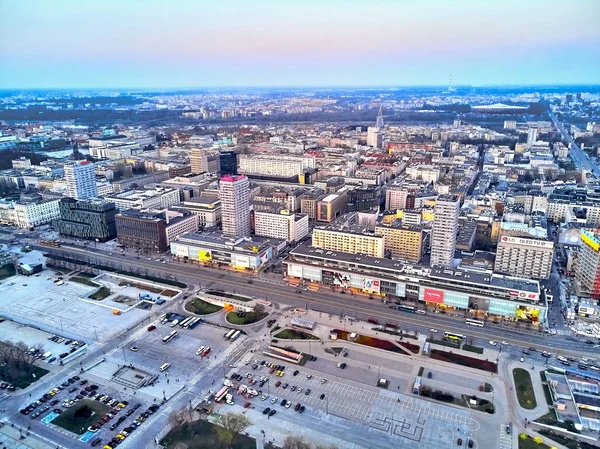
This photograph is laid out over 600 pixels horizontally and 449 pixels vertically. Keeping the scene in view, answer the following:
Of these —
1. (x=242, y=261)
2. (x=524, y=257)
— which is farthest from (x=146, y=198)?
(x=524, y=257)

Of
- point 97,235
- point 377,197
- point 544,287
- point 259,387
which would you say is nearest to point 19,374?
point 259,387

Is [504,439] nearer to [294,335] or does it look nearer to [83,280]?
[294,335]

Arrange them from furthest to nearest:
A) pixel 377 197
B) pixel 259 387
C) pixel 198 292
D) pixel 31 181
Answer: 1. pixel 31 181
2. pixel 377 197
3. pixel 198 292
4. pixel 259 387

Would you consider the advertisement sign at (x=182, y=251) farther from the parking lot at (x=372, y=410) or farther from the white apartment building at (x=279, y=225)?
the parking lot at (x=372, y=410)

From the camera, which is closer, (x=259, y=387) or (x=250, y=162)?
(x=259, y=387)

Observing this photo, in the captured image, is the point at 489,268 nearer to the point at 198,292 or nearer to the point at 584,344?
the point at 584,344

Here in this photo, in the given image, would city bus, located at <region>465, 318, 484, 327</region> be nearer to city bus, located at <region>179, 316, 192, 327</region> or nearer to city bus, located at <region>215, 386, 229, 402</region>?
city bus, located at <region>215, 386, 229, 402</region>

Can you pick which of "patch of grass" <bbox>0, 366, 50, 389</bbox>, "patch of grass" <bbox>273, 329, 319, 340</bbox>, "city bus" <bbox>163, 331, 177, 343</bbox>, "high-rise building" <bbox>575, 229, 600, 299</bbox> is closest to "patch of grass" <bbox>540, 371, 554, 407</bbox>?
"high-rise building" <bbox>575, 229, 600, 299</bbox>
